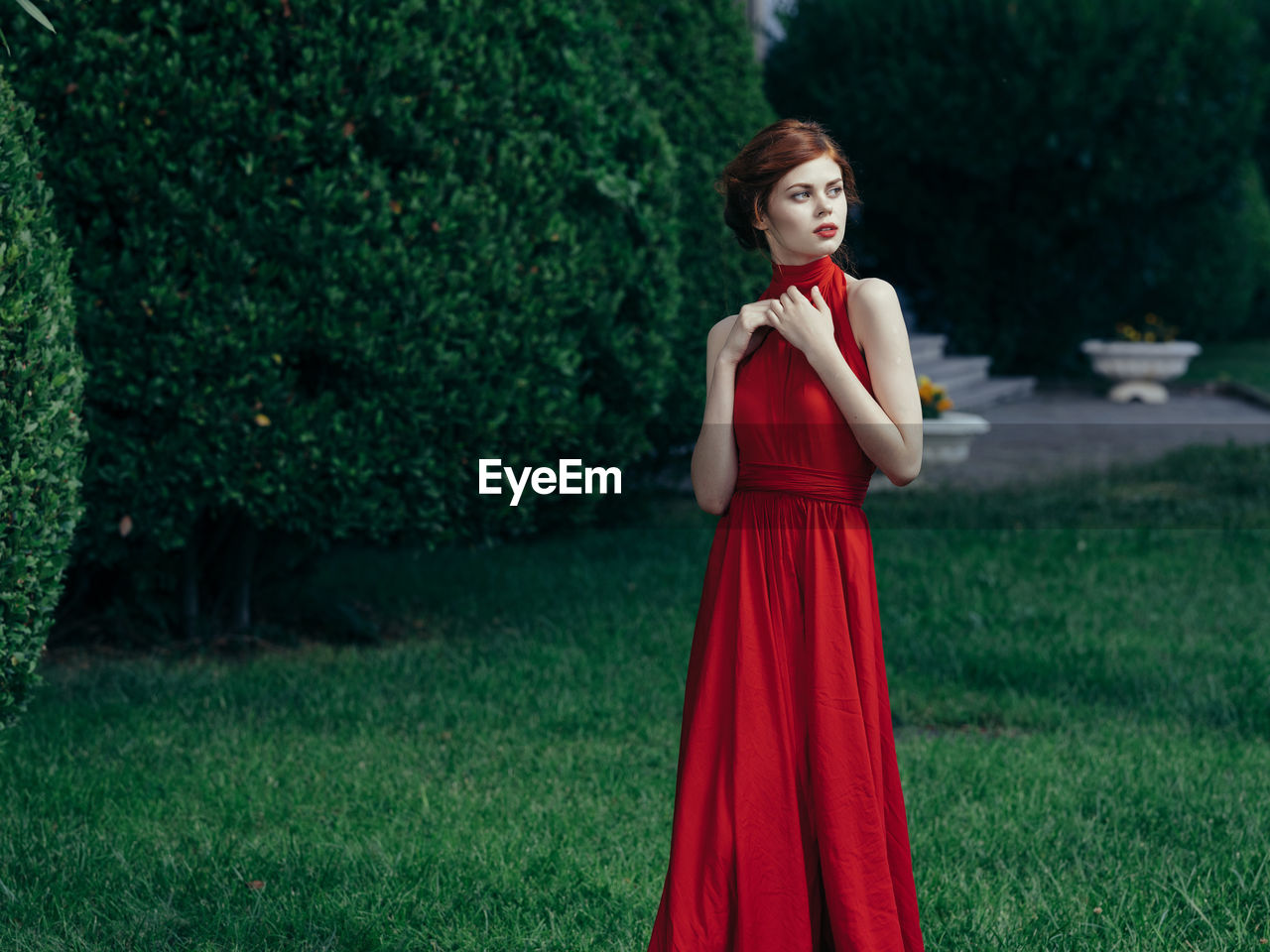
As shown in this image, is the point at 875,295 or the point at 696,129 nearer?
the point at 875,295

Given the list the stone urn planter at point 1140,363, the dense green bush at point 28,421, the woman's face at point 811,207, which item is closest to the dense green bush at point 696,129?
the dense green bush at point 28,421

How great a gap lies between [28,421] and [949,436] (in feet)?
25.7

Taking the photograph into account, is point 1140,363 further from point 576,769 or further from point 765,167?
point 765,167

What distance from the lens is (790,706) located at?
235cm

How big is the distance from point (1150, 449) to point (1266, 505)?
3.30 m

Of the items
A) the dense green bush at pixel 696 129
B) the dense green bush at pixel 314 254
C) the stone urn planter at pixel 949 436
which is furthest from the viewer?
the stone urn planter at pixel 949 436

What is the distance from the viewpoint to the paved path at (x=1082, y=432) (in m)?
10.7

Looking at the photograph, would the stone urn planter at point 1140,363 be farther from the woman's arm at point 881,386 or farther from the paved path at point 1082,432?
the woman's arm at point 881,386

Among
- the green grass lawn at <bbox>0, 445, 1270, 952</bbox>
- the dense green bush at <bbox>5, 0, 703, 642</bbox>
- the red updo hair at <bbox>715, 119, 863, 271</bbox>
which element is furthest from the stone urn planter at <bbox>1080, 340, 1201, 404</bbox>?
the red updo hair at <bbox>715, 119, 863, 271</bbox>

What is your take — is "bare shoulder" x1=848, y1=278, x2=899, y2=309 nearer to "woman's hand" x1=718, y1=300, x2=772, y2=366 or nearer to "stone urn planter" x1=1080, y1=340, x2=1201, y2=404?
"woman's hand" x1=718, y1=300, x2=772, y2=366

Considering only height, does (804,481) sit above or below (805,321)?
below

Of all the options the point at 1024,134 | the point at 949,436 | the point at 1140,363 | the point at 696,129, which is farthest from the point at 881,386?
the point at 1140,363

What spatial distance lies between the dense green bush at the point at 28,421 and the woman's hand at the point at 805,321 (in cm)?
177

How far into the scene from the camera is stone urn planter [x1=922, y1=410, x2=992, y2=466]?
370 inches
